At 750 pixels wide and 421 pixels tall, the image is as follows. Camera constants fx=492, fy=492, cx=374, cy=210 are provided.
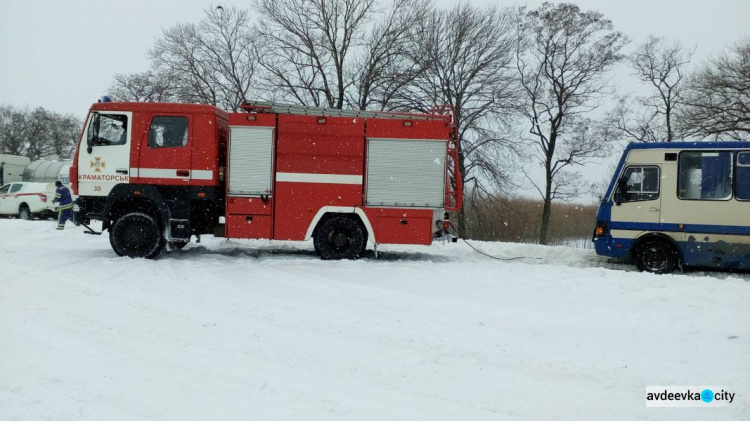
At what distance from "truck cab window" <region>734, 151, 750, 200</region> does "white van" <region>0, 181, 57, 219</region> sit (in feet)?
88.4

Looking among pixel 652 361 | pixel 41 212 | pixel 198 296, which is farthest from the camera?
pixel 41 212

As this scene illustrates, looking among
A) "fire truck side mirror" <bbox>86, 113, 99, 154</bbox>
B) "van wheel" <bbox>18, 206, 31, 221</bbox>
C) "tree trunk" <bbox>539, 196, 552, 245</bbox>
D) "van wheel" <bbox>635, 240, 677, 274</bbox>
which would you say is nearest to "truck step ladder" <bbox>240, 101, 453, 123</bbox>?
"fire truck side mirror" <bbox>86, 113, 99, 154</bbox>

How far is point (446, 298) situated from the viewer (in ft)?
24.3

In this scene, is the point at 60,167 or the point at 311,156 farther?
the point at 60,167

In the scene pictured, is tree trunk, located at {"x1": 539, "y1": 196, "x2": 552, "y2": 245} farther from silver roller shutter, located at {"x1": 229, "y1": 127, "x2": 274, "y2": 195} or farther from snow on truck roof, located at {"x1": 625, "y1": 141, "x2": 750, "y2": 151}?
silver roller shutter, located at {"x1": 229, "y1": 127, "x2": 274, "y2": 195}

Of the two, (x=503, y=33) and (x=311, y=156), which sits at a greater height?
(x=503, y=33)

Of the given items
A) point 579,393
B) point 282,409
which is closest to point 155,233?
point 282,409

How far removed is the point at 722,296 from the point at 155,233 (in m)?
10.3

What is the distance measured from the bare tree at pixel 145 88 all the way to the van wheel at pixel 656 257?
81.4ft

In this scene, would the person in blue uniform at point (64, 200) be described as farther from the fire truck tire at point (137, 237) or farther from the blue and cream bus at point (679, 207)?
the blue and cream bus at point (679, 207)

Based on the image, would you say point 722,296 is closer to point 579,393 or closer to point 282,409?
point 579,393

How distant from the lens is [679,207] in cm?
1054

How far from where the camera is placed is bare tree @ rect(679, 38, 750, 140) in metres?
20.9

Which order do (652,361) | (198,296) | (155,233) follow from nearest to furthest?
(652,361)
(198,296)
(155,233)
